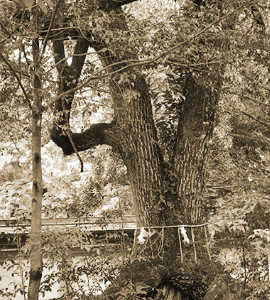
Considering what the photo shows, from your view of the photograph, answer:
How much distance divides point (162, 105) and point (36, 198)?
101 inches

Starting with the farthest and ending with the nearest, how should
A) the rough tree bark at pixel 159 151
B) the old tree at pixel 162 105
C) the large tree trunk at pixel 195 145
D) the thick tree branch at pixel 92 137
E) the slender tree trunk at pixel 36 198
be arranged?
the thick tree branch at pixel 92 137 → the large tree trunk at pixel 195 145 → the rough tree bark at pixel 159 151 → the old tree at pixel 162 105 → the slender tree trunk at pixel 36 198

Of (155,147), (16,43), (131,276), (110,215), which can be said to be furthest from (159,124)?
(16,43)

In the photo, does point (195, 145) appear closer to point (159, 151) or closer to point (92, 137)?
point (159, 151)

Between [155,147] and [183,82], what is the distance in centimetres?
80

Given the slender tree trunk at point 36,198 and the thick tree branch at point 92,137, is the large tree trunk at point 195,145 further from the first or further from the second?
the slender tree trunk at point 36,198

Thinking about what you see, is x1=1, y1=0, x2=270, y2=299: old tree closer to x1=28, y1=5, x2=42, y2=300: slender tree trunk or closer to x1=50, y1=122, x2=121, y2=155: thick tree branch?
x1=50, y1=122, x2=121, y2=155: thick tree branch

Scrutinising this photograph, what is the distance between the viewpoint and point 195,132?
4.49 metres

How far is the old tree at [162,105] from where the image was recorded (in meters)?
3.75

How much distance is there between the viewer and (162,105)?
498cm

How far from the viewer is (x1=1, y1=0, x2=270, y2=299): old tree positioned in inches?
148

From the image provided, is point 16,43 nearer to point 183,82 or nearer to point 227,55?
point 227,55

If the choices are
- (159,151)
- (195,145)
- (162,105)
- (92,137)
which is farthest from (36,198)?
(162,105)

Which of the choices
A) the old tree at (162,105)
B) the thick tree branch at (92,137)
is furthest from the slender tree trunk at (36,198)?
the thick tree branch at (92,137)

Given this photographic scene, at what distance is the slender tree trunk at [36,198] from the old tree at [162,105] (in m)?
0.88
